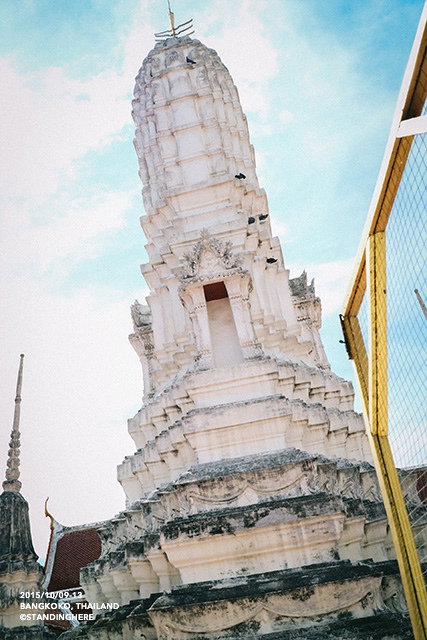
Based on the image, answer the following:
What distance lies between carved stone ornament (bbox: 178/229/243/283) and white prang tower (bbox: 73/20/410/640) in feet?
0.11

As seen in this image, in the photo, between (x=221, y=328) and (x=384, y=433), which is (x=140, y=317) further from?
(x=384, y=433)

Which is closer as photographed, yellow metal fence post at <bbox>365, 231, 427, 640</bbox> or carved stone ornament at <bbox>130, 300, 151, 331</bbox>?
yellow metal fence post at <bbox>365, 231, 427, 640</bbox>

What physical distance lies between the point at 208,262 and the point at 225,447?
13.9 feet

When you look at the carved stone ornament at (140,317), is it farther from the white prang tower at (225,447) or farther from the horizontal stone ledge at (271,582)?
the horizontal stone ledge at (271,582)

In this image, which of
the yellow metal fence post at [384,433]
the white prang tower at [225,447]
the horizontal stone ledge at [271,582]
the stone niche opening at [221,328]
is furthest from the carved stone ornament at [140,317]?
the yellow metal fence post at [384,433]

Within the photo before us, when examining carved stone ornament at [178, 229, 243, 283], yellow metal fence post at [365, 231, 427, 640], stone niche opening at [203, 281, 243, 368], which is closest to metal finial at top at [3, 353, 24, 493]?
stone niche opening at [203, 281, 243, 368]

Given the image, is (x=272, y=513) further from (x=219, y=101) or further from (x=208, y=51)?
(x=208, y=51)

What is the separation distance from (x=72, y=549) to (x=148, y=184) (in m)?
12.5

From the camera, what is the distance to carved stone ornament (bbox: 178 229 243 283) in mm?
11945

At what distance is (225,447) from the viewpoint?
33.4ft

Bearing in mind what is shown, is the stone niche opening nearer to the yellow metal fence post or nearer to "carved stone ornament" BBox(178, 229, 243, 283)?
"carved stone ornament" BBox(178, 229, 243, 283)

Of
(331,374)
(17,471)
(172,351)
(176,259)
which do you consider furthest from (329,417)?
(17,471)

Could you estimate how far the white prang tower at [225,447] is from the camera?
7445 millimetres

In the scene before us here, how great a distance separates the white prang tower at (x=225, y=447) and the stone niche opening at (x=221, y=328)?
3 cm
